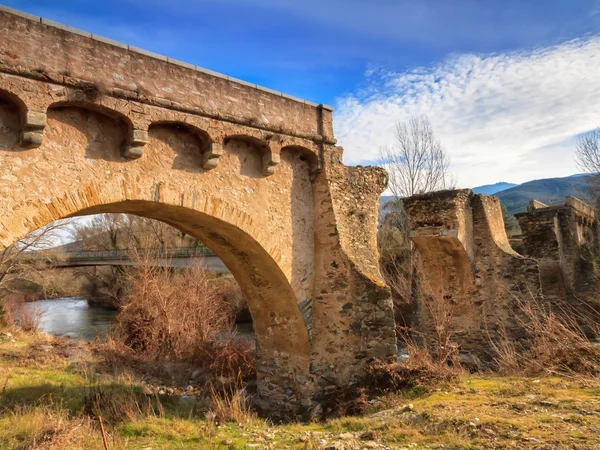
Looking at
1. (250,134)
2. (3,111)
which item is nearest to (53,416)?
(3,111)

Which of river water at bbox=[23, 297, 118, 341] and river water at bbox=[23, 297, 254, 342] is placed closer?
river water at bbox=[23, 297, 254, 342]

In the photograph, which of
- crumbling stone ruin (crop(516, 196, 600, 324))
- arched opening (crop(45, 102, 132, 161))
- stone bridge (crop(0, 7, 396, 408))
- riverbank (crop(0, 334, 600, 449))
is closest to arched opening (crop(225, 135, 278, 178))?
stone bridge (crop(0, 7, 396, 408))

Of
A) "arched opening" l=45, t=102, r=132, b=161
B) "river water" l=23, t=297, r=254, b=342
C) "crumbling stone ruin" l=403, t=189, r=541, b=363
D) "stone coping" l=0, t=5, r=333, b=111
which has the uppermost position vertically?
"stone coping" l=0, t=5, r=333, b=111

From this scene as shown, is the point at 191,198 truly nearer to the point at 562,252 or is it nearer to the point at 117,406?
the point at 117,406

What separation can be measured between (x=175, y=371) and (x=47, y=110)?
7.49 meters

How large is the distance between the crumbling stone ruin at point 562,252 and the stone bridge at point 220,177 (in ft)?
28.1

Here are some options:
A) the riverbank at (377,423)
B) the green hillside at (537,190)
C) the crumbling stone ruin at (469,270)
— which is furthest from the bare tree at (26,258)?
the green hillside at (537,190)

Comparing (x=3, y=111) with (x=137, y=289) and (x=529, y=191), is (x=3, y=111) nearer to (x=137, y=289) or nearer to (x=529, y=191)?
(x=137, y=289)

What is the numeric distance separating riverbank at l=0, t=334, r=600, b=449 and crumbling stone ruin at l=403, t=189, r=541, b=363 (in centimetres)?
291

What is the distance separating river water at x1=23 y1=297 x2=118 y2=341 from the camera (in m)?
17.8

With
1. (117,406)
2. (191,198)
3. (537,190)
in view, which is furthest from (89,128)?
(537,190)

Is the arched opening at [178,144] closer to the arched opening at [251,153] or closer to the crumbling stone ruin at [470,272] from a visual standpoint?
the arched opening at [251,153]

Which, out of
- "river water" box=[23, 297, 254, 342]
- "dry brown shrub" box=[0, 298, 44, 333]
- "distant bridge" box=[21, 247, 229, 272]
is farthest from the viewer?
"river water" box=[23, 297, 254, 342]

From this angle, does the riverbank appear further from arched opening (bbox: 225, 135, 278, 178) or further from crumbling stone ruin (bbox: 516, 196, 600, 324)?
crumbling stone ruin (bbox: 516, 196, 600, 324)
